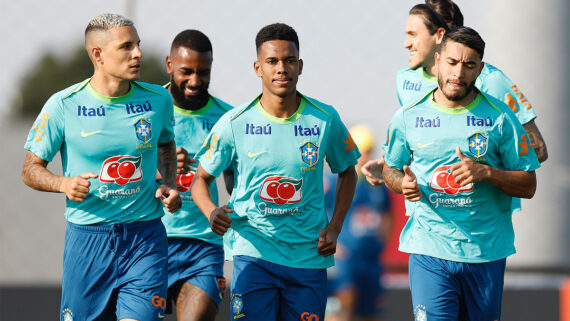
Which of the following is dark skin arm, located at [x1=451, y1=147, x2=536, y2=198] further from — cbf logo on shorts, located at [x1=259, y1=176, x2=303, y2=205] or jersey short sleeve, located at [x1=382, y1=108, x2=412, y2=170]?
cbf logo on shorts, located at [x1=259, y1=176, x2=303, y2=205]

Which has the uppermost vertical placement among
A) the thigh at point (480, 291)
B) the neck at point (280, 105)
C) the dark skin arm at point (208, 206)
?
the neck at point (280, 105)

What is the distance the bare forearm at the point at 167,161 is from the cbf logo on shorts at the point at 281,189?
0.70m

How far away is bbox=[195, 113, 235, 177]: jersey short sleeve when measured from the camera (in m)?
5.54

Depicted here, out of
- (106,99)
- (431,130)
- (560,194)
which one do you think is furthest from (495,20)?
(106,99)

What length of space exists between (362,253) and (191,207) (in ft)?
11.6

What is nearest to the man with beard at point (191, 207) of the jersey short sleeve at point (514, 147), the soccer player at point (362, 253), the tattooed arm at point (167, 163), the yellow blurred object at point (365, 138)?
the tattooed arm at point (167, 163)

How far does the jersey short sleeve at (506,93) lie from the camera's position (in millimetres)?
6086

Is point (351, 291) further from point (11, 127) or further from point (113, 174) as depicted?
point (113, 174)

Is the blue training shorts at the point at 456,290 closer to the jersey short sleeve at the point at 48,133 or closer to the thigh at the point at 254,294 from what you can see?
the thigh at the point at 254,294

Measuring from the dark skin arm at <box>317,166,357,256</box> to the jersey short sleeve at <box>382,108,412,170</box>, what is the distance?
0.89ft

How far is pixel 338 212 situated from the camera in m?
5.57

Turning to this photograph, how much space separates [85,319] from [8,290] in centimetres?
363

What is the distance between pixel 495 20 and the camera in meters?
9.99

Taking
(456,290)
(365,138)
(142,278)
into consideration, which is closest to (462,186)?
(456,290)
